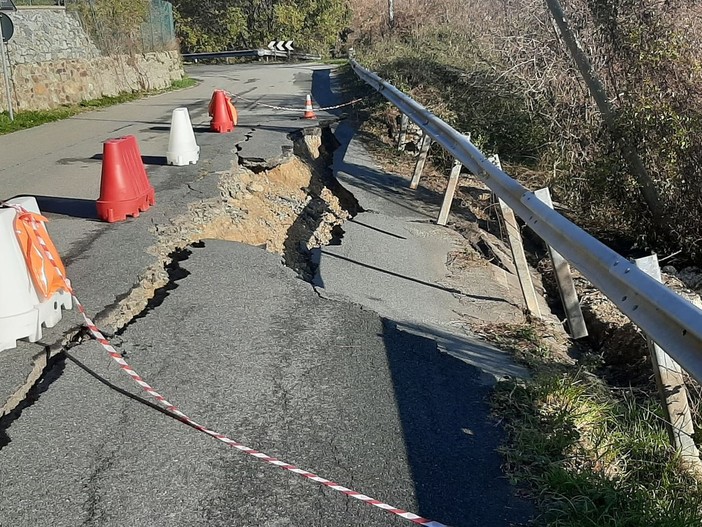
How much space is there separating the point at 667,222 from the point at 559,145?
8.63 ft

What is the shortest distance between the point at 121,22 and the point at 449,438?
897 inches

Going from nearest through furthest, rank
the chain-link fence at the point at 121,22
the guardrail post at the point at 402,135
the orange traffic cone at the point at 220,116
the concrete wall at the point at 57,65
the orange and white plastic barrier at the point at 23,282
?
the orange and white plastic barrier at the point at 23,282
the guardrail post at the point at 402,135
the orange traffic cone at the point at 220,116
the concrete wall at the point at 57,65
the chain-link fence at the point at 121,22

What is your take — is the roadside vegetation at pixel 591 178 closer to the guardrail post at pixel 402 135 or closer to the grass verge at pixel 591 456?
the grass verge at pixel 591 456

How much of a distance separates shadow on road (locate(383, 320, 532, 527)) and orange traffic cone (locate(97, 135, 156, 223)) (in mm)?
3812

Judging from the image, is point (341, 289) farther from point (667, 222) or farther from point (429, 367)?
point (667, 222)

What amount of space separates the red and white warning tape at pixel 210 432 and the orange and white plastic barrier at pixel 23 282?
84 mm

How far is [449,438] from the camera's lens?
140 inches

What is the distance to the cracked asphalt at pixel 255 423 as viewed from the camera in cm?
A: 299

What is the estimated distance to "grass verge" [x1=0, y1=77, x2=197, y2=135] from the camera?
14.9 m

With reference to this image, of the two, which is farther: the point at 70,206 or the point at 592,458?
the point at 70,206

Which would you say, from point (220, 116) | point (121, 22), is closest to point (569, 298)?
point (220, 116)

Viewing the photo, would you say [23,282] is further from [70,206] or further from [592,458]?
[70,206]

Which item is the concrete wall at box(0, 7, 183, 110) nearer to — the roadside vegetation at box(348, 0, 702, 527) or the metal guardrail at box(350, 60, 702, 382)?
the roadside vegetation at box(348, 0, 702, 527)

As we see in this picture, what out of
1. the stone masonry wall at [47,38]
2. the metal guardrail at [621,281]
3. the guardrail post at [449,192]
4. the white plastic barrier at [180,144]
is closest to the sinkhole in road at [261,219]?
the white plastic barrier at [180,144]
